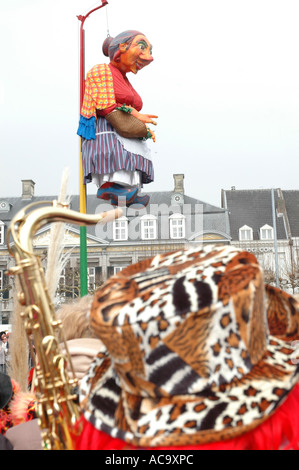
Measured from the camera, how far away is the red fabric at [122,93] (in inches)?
144

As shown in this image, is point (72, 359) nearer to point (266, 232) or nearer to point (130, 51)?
point (130, 51)

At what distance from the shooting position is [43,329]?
103 centimetres

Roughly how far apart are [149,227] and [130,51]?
23011 mm

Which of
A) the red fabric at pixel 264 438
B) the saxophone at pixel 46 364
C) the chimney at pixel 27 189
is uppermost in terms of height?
the chimney at pixel 27 189

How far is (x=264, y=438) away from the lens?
93 cm

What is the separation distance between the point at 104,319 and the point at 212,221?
28.0 m

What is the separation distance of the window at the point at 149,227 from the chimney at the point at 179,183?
450 centimetres

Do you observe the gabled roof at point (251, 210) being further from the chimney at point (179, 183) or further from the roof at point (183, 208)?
the chimney at point (179, 183)

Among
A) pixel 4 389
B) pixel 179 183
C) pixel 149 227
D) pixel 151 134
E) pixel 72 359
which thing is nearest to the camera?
pixel 72 359

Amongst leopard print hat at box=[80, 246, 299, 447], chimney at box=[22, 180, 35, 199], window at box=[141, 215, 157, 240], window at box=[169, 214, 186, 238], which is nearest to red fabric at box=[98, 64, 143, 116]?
leopard print hat at box=[80, 246, 299, 447]

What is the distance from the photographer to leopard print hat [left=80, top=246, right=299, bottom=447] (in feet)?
2.97

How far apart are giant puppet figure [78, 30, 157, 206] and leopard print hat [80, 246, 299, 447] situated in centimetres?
270

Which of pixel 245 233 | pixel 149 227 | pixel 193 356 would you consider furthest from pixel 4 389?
pixel 245 233

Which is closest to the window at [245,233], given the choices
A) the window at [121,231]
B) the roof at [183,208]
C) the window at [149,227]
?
the roof at [183,208]
